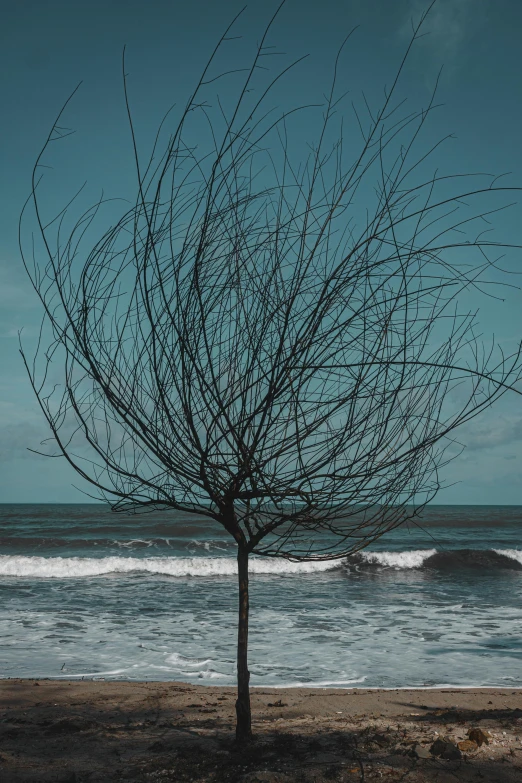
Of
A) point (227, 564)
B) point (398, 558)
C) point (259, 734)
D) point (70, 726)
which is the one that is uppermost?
point (259, 734)

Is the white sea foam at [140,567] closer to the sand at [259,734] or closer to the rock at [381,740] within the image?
the sand at [259,734]

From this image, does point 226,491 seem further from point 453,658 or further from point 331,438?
point 453,658

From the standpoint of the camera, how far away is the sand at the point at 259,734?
349 centimetres

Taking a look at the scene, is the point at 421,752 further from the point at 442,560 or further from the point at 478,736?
the point at 442,560

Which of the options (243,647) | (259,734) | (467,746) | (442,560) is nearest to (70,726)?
(259,734)

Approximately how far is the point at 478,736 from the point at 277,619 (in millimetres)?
6576

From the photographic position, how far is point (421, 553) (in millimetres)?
22062

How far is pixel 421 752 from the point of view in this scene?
3.70 metres

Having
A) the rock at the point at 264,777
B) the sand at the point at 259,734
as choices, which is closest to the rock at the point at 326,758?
the sand at the point at 259,734

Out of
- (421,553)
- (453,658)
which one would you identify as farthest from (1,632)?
(421,553)

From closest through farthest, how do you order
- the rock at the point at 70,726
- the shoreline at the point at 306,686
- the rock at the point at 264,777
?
the rock at the point at 264,777 < the rock at the point at 70,726 < the shoreline at the point at 306,686

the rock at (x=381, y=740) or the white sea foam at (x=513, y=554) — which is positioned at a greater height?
the rock at (x=381, y=740)

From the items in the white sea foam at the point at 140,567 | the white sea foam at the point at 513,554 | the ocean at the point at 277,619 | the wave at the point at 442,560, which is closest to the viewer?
the ocean at the point at 277,619

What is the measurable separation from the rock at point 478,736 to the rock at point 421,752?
442 millimetres
